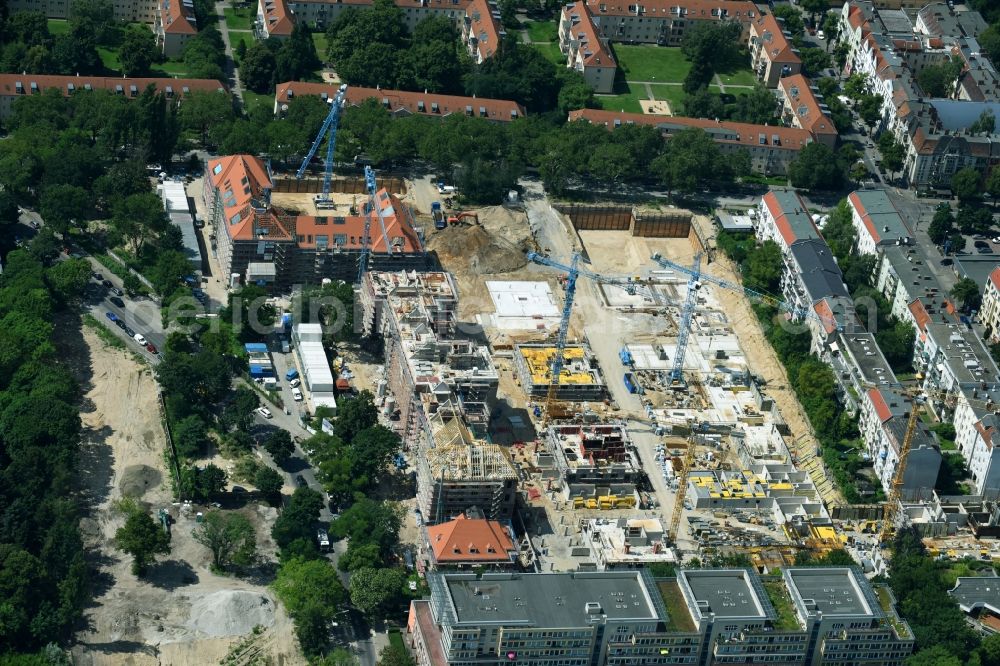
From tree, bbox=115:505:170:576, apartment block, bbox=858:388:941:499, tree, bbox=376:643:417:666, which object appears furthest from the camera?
apartment block, bbox=858:388:941:499

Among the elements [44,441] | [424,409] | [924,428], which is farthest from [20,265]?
[924,428]

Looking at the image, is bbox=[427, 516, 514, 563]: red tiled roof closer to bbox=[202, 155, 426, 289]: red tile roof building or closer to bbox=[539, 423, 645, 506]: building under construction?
bbox=[539, 423, 645, 506]: building under construction

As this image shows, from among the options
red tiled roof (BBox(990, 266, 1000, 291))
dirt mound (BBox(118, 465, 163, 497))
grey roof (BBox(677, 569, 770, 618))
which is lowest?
red tiled roof (BBox(990, 266, 1000, 291))

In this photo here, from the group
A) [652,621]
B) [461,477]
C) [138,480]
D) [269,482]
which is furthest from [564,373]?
[652,621]

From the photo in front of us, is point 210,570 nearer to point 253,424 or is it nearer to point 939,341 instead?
point 253,424

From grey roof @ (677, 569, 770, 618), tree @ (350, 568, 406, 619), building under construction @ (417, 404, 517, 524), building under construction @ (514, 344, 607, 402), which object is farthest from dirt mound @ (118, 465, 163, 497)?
grey roof @ (677, 569, 770, 618)

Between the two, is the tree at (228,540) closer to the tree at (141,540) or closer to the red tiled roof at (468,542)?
the tree at (141,540)

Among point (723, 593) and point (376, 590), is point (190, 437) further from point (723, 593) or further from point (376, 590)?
point (723, 593)

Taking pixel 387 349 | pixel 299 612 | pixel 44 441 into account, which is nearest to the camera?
pixel 299 612
